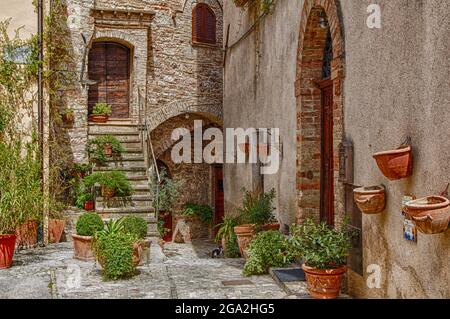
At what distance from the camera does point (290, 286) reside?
5.82m

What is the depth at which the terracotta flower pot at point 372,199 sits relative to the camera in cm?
452

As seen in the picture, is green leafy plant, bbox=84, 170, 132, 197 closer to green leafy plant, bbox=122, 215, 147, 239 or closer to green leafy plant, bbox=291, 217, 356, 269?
green leafy plant, bbox=122, 215, 147, 239

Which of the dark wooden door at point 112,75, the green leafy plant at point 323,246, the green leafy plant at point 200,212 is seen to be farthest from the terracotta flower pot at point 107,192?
the green leafy plant at point 323,246

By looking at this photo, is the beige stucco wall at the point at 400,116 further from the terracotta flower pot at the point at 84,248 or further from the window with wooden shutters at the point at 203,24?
the window with wooden shutters at the point at 203,24

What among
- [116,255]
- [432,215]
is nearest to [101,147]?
[116,255]

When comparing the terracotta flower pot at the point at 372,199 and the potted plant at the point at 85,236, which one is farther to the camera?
the potted plant at the point at 85,236

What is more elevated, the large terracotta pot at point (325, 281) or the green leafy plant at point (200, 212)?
the large terracotta pot at point (325, 281)

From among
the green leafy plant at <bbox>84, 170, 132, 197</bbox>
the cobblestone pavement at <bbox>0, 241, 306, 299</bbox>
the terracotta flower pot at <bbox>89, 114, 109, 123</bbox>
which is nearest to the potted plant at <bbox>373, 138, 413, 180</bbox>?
the cobblestone pavement at <bbox>0, 241, 306, 299</bbox>

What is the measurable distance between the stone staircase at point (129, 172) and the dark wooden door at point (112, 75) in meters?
0.64

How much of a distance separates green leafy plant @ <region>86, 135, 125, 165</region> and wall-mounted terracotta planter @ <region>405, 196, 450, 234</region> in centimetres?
945

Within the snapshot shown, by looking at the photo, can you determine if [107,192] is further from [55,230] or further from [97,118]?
[97,118]
